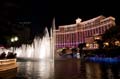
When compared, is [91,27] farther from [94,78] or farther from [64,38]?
[94,78]

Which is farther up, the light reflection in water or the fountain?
the fountain

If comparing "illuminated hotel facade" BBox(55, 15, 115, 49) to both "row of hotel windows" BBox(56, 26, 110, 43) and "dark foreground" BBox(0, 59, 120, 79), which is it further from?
"dark foreground" BBox(0, 59, 120, 79)

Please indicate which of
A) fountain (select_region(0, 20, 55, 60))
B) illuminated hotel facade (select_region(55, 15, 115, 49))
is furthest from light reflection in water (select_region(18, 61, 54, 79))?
illuminated hotel facade (select_region(55, 15, 115, 49))

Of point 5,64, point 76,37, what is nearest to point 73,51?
point 76,37

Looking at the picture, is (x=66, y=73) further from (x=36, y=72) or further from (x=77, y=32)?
(x=77, y=32)

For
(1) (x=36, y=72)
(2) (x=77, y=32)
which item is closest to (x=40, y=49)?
(1) (x=36, y=72)

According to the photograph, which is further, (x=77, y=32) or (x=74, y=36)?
(x=74, y=36)

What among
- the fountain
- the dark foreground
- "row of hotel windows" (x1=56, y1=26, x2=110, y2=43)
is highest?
"row of hotel windows" (x1=56, y1=26, x2=110, y2=43)

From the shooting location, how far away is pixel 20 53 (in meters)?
68.4

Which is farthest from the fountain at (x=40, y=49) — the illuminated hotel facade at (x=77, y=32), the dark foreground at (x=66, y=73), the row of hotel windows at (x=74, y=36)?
the row of hotel windows at (x=74, y=36)

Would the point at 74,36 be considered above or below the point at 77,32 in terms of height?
below

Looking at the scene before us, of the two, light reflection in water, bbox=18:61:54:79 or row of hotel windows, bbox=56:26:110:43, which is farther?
row of hotel windows, bbox=56:26:110:43

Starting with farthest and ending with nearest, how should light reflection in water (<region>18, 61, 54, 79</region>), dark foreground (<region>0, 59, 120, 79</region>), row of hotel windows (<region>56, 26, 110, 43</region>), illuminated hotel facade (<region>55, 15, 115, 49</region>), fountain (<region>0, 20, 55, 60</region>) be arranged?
1. row of hotel windows (<region>56, 26, 110, 43</region>)
2. illuminated hotel facade (<region>55, 15, 115, 49</region>)
3. fountain (<region>0, 20, 55, 60</region>)
4. light reflection in water (<region>18, 61, 54, 79</region>)
5. dark foreground (<region>0, 59, 120, 79</region>)

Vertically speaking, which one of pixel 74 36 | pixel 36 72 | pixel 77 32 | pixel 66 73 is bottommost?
pixel 66 73
